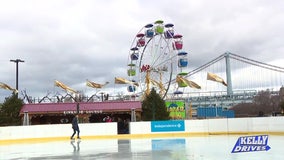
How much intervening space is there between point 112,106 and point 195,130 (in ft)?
54.0

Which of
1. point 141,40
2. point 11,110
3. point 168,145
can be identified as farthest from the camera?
point 141,40

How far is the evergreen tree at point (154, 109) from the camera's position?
37125mm

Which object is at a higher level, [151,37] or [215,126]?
[151,37]

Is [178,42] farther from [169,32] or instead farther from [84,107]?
[84,107]

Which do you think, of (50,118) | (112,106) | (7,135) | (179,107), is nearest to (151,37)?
(179,107)

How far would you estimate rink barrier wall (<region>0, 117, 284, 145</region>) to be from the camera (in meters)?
26.5

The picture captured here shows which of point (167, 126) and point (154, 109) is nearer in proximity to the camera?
point (167, 126)

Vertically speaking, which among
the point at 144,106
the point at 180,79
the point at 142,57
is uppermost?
the point at 142,57

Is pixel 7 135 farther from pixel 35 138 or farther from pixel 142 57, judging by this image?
pixel 142 57

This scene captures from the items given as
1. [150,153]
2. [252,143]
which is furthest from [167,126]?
[252,143]

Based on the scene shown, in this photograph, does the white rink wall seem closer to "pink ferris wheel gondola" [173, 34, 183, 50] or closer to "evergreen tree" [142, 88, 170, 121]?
"evergreen tree" [142, 88, 170, 121]

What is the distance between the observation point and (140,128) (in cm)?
2884

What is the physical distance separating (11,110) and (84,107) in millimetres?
8481

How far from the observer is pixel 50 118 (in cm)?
4478
